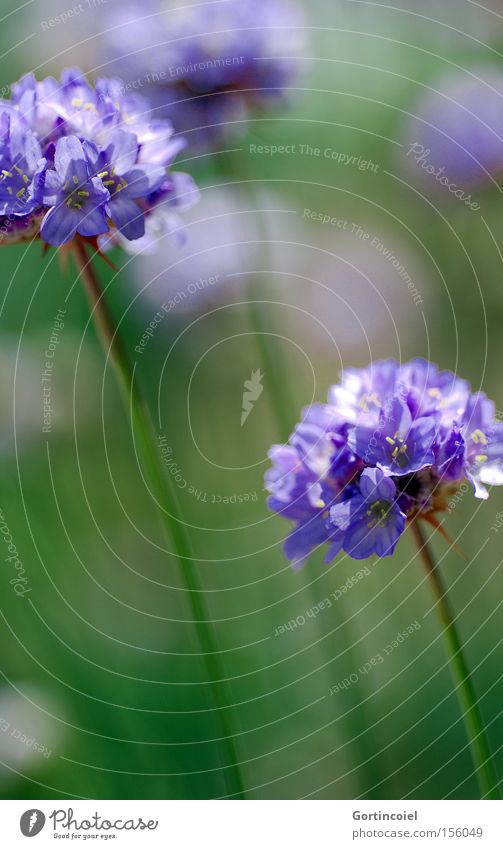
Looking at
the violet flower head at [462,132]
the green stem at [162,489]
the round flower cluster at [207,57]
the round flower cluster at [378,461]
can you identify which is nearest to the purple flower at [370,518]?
the round flower cluster at [378,461]

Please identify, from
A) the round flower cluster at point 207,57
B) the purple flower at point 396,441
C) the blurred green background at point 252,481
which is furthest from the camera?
the blurred green background at point 252,481

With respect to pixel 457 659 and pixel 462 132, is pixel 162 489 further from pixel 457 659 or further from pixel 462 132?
pixel 462 132

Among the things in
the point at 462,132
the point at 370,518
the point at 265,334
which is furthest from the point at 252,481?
the point at 370,518

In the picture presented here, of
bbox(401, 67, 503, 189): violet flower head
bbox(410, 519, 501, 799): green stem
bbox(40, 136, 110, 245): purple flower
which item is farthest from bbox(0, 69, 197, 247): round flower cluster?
bbox(401, 67, 503, 189): violet flower head

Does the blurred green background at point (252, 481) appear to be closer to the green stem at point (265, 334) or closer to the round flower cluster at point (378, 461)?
the green stem at point (265, 334)

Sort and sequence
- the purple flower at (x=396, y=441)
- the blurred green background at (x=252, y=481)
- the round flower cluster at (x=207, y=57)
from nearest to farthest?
the purple flower at (x=396, y=441)
the round flower cluster at (x=207, y=57)
the blurred green background at (x=252, y=481)
